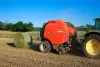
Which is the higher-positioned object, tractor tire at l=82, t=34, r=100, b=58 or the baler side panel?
the baler side panel

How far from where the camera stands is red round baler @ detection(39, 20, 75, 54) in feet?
35.8

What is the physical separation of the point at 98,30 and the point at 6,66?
15.7ft

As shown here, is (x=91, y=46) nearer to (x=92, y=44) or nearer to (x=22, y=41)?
(x=92, y=44)

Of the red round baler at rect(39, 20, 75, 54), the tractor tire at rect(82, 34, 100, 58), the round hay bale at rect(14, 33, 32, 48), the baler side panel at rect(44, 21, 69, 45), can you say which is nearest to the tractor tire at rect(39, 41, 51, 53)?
the red round baler at rect(39, 20, 75, 54)

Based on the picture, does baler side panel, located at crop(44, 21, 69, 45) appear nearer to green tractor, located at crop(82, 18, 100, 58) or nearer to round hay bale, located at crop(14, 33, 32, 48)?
green tractor, located at crop(82, 18, 100, 58)

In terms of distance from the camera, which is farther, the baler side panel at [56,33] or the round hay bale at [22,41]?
the round hay bale at [22,41]

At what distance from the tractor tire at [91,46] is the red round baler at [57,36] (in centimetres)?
131

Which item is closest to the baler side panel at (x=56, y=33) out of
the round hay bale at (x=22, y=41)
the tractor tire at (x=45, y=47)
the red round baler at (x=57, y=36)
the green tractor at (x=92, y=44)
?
the red round baler at (x=57, y=36)

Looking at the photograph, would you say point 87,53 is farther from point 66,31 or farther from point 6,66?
point 6,66

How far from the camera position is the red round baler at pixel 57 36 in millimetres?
10898

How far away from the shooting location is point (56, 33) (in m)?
11.2

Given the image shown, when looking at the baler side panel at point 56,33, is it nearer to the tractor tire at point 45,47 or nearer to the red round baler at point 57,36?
the red round baler at point 57,36

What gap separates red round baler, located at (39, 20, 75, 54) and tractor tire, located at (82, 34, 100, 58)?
131cm

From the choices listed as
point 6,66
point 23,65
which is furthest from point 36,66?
point 6,66
